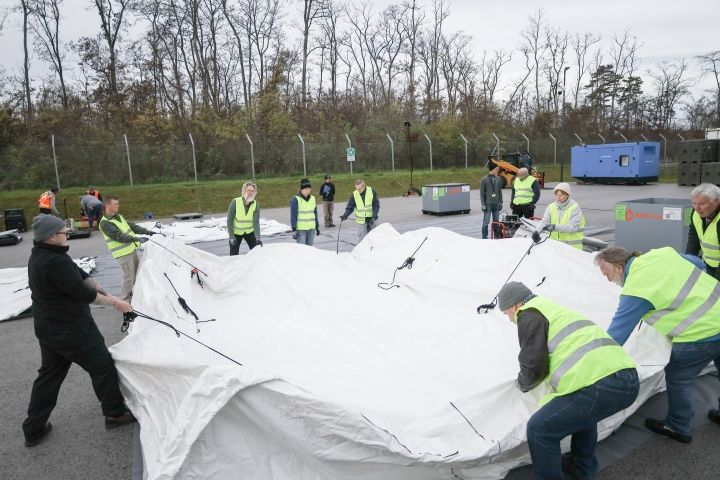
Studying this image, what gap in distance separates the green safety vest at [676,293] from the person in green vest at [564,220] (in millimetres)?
2817

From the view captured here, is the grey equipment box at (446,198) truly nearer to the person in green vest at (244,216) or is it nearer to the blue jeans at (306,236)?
the blue jeans at (306,236)

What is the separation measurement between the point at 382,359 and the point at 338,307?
134cm

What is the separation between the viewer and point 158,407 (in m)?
3.01

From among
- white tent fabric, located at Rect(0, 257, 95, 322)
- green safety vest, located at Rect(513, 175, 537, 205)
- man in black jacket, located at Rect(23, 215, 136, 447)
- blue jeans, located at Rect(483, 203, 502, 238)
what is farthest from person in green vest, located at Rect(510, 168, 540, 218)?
white tent fabric, located at Rect(0, 257, 95, 322)

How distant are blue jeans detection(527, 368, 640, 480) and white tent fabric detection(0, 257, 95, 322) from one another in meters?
6.43

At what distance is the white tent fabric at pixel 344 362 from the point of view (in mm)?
2508

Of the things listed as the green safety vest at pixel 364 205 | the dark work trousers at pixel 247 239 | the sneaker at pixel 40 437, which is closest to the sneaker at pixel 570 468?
the sneaker at pixel 40 437

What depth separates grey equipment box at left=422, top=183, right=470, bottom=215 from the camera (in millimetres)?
13867

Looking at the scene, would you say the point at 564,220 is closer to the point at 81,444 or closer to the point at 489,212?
the point at 489,212

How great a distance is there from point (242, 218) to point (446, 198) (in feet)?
26.6

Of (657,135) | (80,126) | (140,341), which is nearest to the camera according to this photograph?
(140,341)

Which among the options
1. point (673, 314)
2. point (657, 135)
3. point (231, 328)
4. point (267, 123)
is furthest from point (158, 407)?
point (657, 135)

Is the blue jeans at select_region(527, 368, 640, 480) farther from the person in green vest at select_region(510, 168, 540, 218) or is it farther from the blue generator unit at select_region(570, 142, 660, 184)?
the blue generator unit at select_region(570, 142, 660, 184)

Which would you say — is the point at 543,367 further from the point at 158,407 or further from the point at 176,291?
the point at 176,291
